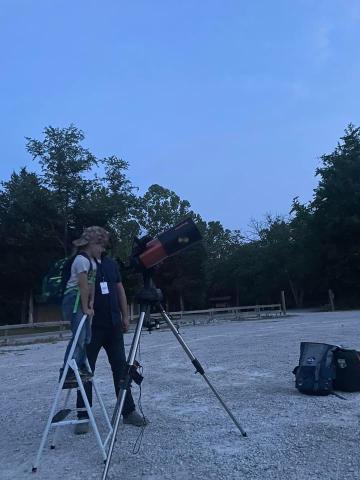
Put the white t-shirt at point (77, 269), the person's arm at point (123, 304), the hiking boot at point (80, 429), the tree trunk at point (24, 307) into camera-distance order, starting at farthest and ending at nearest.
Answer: the tree trunk at point (24, 307)
the person's arm at point (123, 304)
the hiking boot at point (80, 429)
the white t-shirt at point (77, 269)

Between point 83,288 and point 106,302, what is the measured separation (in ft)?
1.96

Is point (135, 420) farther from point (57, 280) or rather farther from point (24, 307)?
point (24, 307)

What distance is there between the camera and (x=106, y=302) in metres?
5.25

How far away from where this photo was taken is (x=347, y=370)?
632 centimetres

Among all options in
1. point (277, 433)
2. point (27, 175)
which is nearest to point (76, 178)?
point (27, 175)

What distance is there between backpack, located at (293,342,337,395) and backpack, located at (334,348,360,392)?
0.24ft

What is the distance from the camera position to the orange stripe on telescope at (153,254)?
4.62m

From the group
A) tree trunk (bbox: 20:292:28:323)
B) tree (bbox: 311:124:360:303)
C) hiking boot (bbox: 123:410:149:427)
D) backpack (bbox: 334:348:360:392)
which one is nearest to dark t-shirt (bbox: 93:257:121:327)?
hiking boot (bbox: 123:410:149:427)

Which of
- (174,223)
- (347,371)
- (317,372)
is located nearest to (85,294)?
(317,372)

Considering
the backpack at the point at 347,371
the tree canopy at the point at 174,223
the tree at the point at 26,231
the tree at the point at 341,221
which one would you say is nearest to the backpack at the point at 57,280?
the backpack at the point at 347,371

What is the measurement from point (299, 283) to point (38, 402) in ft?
149

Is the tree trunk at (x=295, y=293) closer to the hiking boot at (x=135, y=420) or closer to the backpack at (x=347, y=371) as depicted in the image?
the backpack at (x=347, y=371)

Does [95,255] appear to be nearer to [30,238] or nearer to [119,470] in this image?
[119,470]

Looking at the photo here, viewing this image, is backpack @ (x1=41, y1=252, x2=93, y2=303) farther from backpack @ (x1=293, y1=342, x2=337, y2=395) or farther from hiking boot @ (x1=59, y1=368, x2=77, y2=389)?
backpack @ (x1=293, y1=342, x2=337, y2=395)
